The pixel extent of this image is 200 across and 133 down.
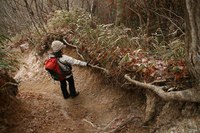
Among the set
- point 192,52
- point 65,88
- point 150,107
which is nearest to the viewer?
point 192,52

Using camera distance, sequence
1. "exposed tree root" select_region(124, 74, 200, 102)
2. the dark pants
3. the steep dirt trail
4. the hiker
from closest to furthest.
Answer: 1. "exposed tree root" select_region(124, 74, 200, 102)
2. the steep dirt trail
3. the hiker
4. the dark pants

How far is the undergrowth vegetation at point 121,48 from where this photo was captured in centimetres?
572

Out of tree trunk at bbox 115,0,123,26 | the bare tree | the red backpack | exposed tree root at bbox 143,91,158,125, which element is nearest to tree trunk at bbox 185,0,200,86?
the bare tree

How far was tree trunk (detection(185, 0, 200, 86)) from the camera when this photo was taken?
3874 mm

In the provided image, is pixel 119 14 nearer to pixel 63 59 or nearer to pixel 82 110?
pixel 63 59

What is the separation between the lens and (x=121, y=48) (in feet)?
23.7

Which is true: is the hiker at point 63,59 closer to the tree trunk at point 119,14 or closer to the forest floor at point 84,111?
the forest floor at point 84,111

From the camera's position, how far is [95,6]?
41.1 feet

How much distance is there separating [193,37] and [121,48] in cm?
321

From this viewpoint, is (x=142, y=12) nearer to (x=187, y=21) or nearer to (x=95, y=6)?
(x=95, y=6)

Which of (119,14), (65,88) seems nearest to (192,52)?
(65,88)

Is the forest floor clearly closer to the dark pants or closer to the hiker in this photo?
the dark pants

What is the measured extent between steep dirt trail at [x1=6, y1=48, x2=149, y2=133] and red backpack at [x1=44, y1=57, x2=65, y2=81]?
749 millimetres

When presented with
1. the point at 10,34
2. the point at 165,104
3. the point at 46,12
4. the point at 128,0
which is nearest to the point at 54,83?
the point at 128,0
